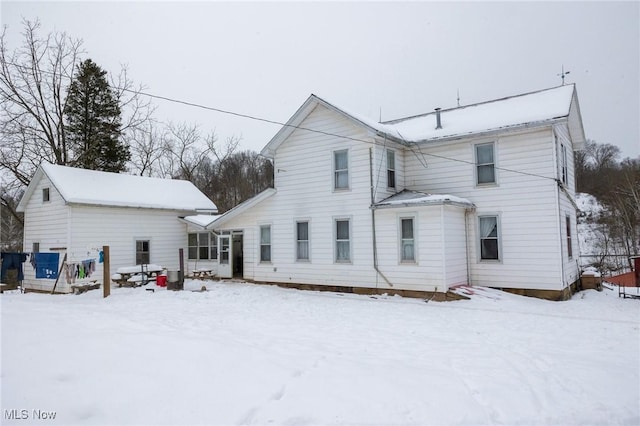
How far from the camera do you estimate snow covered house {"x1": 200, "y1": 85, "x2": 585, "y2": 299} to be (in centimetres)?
1419

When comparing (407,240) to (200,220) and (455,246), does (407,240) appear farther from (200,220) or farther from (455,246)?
(200,220)

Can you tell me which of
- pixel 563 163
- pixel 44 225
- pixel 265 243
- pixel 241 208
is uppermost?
pixel 563 163

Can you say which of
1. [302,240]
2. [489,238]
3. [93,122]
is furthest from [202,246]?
[93,122]

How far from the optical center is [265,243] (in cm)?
1864

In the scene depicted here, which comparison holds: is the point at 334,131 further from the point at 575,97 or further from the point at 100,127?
the point at 100,127

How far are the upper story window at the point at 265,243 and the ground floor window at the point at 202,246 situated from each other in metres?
3.99

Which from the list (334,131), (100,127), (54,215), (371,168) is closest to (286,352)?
(371,168)

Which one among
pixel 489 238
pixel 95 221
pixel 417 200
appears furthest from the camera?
pixel 95 221

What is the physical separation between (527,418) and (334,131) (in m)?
13.3

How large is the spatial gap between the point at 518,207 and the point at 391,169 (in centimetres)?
490

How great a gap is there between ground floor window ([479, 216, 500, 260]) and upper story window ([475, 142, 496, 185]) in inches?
56.1

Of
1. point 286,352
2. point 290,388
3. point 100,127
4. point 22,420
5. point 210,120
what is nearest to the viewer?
point 22,420

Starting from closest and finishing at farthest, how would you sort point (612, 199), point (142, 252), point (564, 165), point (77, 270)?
1. point (564, 165)
2. point (77, 270)
3. point (142, 252)
4. point (612, 199)

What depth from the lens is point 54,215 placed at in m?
18.7
